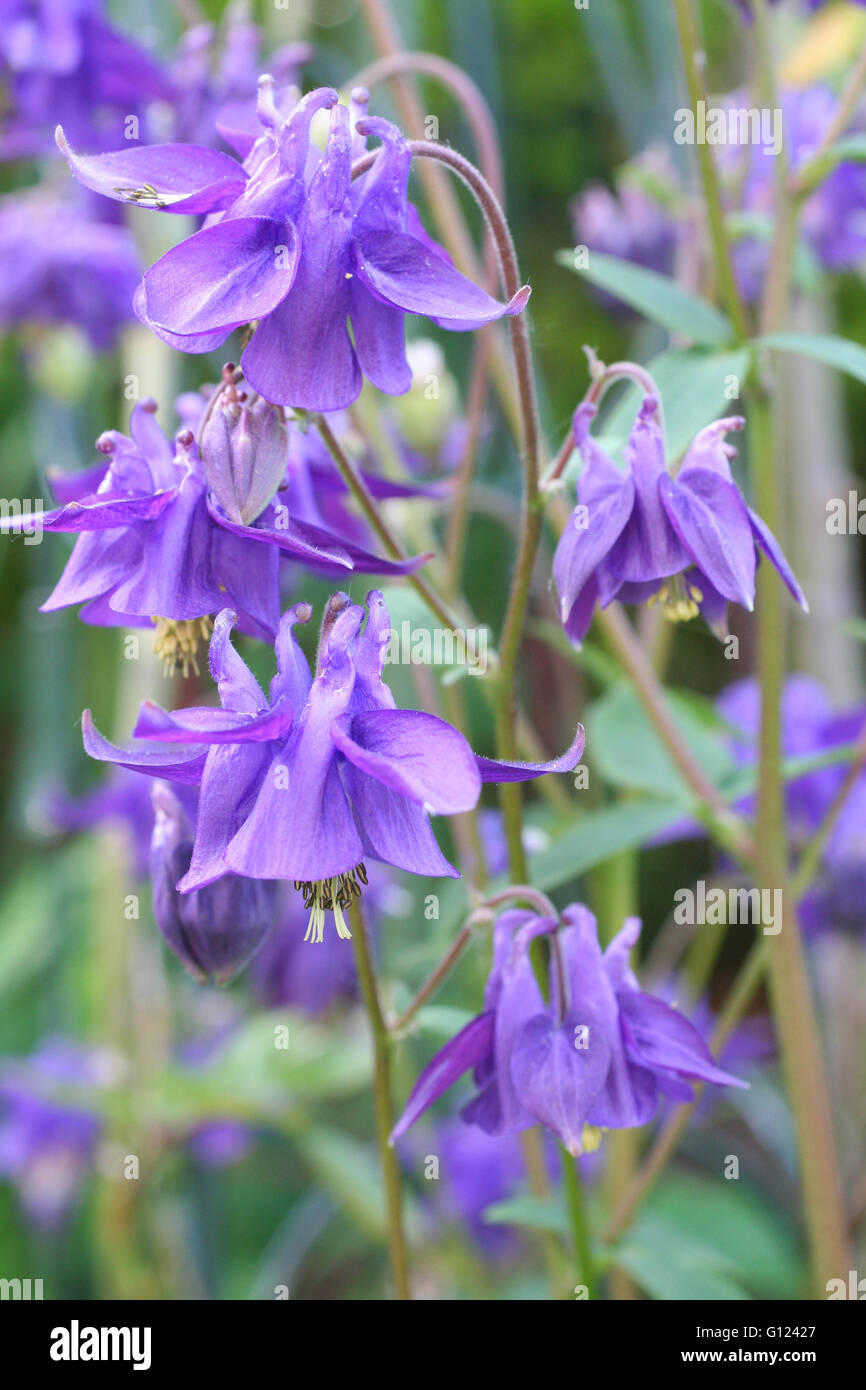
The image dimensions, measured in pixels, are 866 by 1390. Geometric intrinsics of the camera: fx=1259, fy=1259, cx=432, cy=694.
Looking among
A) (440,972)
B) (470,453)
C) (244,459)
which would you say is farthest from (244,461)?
(470,453)

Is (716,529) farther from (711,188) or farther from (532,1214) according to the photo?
(532,1214)

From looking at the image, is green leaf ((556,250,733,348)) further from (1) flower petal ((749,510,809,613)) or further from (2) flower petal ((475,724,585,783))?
(2) flower petal ((475,724,585,783))

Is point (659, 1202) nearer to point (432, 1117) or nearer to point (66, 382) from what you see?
point (432, 1117)

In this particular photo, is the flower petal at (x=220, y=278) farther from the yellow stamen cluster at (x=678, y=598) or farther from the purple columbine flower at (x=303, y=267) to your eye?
the yellow stamen cluster at (x=678, y=598)

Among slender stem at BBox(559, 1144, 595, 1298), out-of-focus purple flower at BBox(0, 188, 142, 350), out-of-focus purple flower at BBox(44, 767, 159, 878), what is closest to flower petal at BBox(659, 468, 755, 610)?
slender stem at BBox(559, 1144, 595, 1298)
